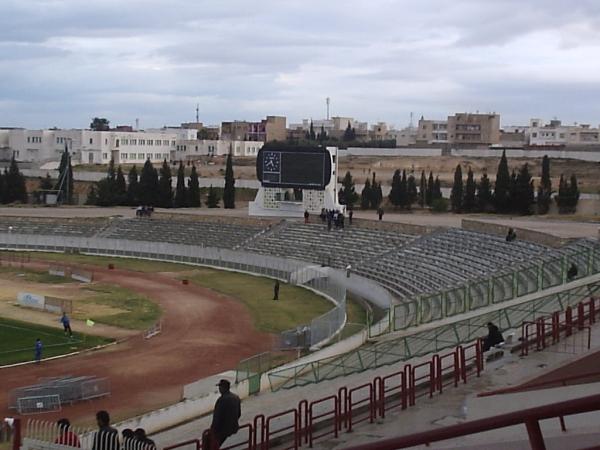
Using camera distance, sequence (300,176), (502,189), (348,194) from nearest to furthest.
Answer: (300,176)
(502,189)
(348,194)

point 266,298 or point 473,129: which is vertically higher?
point 473,129

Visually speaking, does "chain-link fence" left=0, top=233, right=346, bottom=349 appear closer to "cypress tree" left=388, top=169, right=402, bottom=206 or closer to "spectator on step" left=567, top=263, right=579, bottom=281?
"spectator on step" left=567, top=263, right=579, bottom=281

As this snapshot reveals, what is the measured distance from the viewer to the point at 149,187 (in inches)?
3270

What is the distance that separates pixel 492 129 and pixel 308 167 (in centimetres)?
10825

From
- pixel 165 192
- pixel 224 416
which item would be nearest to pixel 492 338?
pixel 224 416

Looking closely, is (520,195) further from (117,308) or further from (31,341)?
(31,341)

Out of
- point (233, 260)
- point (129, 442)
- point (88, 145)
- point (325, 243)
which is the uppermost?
point (88, 145)

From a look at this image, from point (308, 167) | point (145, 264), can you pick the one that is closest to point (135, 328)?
point (145, 264)

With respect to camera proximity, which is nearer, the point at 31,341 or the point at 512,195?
the point at 31,341

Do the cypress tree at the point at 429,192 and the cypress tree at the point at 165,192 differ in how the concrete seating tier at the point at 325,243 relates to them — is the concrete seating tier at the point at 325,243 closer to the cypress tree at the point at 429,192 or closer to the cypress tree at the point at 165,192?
the cypress tree at the point at 165,192

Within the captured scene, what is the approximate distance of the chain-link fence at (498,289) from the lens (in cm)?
2753

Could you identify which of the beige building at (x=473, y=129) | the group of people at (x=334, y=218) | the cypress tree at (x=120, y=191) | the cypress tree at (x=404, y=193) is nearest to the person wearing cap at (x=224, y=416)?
the group of people at (x=334, y=218)

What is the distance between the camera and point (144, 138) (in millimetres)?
139250

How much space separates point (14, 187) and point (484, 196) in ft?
151
